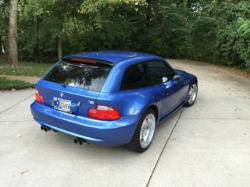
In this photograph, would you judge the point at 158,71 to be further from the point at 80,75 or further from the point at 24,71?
the point at 24,71

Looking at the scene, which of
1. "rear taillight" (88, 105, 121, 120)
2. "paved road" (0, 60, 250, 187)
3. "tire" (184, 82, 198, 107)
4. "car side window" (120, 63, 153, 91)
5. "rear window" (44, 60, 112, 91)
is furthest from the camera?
"tire" (184, 82, 198, 107)

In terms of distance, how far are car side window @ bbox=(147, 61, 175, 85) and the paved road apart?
1.00 metres

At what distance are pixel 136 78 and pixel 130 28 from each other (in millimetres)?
15526

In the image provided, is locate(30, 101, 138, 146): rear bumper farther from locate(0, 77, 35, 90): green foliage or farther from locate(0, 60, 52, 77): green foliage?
locate(0, 60, 52, 77): green foliage

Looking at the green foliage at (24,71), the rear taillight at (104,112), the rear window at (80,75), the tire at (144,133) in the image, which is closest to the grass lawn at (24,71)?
the green foliage at (24,71)

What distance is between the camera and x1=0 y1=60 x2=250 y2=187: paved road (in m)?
2.89

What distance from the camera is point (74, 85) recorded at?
10.6ft

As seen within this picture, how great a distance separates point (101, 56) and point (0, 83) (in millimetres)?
4899

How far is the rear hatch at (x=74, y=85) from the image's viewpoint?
10.1ft

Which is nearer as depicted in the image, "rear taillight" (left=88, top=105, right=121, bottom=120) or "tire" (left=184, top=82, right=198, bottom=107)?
"rear taillight" (left=88, top=105, right=121, bottom=120)

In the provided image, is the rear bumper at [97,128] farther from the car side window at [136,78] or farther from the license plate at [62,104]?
the car side window at [136,78]

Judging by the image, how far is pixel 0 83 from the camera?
23.4 ft

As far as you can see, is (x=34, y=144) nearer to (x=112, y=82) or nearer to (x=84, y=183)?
(x=84, y=183)

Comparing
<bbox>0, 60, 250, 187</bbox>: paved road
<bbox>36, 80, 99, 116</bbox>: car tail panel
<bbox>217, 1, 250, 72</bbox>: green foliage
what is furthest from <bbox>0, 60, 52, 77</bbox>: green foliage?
<bbox>217, 1, 250, 72</bbox>: green foliage
